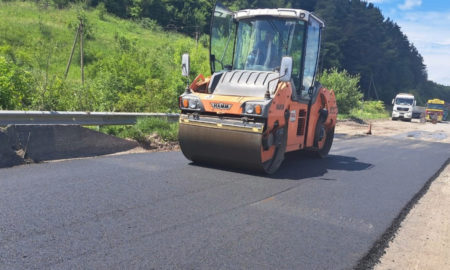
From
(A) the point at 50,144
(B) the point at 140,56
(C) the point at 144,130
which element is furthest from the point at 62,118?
(B) the point at 140,56

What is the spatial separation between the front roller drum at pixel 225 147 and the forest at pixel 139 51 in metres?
3.24

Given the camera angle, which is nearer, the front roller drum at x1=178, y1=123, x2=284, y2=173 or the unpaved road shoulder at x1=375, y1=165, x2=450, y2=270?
the unpaved road shoulder at x1=375, y1=165, x2=450, y2=270

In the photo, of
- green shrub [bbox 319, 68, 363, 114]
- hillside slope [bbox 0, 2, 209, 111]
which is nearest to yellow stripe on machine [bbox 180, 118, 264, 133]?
hillside slope [bbox 0, 2, 209, 111]

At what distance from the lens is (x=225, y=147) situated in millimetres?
6172

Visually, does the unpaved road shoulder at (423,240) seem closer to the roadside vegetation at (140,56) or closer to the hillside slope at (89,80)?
the roadside vegetation at (140,56)

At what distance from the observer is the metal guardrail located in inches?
251

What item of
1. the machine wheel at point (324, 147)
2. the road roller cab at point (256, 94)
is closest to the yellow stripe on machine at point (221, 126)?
the road roller cab at point (256, 94)

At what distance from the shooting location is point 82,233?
3441mm

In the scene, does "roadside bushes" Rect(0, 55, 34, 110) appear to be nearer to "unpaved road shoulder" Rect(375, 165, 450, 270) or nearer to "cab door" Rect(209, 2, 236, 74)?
"cab door" Rect(209, 2, 236, 74)

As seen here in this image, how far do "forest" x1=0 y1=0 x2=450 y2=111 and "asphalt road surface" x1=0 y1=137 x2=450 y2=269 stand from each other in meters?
3.65

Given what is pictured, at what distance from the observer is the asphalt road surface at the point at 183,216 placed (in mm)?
3146

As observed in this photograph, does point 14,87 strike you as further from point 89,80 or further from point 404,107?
point 404,107

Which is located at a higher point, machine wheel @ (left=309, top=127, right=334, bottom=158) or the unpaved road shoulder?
machine wheel @ (left=309, top=127, right=334, bottom=158)

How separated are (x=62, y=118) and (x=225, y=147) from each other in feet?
10.7
